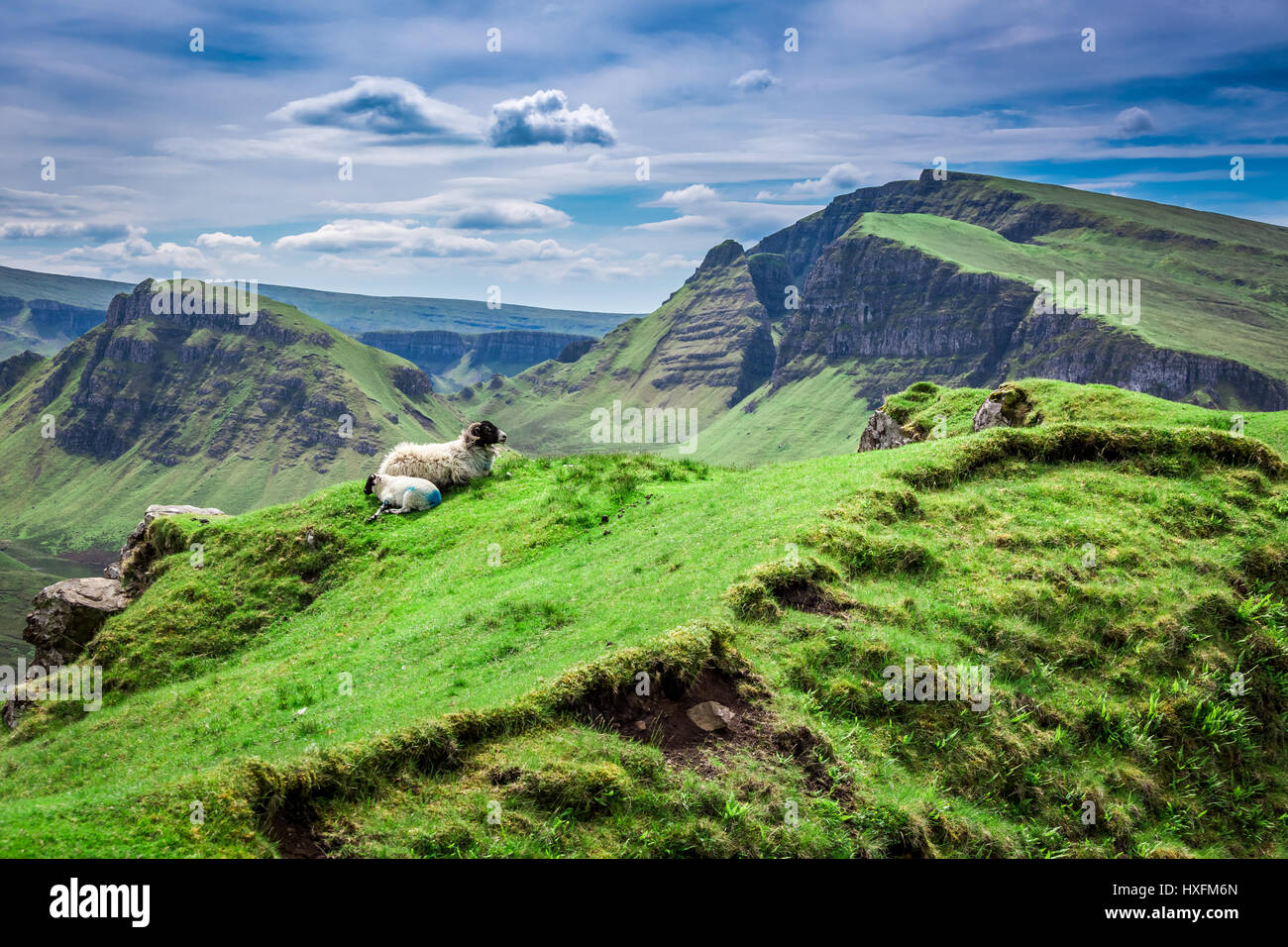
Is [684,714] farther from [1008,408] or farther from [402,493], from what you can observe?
[1008,408]

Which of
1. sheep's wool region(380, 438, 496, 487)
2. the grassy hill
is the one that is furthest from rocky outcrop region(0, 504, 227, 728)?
sheep's wool region(380, 438, 496, 487)

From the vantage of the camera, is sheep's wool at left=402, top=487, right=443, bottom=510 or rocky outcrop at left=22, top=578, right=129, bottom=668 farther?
sheep's wool at left=402, top=487, right=443, bottom=510

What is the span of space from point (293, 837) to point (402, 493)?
1646cm

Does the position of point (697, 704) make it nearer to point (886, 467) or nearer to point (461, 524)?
point (886, 467)

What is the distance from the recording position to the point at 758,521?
1780cm

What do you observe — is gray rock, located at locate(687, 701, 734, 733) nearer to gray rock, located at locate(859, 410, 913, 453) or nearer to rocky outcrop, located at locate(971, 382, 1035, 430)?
rocky outcrop, located at locate(971, 382, 1035, 430)

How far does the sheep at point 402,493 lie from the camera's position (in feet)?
81.6

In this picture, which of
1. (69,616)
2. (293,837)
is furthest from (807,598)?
(69,616)

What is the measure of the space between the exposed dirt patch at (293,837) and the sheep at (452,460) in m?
17.4

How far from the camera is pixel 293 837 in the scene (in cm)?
941

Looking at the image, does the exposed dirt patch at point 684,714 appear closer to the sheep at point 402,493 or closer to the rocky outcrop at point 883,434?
the sheep at point 402,493

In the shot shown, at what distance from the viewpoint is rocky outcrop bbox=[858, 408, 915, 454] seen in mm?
32478

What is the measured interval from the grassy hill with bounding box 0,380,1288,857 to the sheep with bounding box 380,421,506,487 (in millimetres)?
3914
